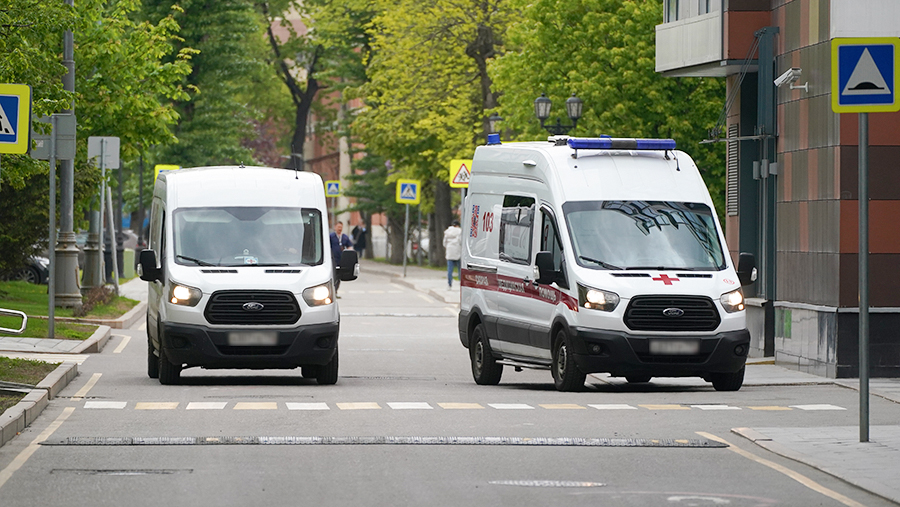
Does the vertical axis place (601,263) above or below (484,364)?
above

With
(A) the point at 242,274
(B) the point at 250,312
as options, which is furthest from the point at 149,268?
(B) the point at 250,312

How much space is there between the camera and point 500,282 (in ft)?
57.3

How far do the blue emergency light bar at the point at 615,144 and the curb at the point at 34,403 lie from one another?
569cm

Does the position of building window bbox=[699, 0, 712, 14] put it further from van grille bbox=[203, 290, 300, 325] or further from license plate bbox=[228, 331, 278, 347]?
license plate bbox=[228, 331, 278, 347]

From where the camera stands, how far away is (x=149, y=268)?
Result: 55.2 ft

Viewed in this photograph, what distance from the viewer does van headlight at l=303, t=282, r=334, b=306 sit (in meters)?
16.5

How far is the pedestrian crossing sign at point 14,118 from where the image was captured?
1512 centimetres

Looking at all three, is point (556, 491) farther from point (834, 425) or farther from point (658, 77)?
point (658, 77)

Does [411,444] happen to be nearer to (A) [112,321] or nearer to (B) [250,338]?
(B) [250,338]

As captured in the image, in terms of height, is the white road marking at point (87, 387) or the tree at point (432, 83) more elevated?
the tree at point (432, 83)

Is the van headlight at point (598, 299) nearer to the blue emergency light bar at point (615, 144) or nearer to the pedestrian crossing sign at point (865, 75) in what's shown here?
the blue emergency light bar at point (615, 144)

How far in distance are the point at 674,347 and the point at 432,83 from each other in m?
36.2

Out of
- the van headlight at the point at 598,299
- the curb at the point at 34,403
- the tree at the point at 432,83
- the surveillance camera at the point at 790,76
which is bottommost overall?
the curb at the point at 34,403

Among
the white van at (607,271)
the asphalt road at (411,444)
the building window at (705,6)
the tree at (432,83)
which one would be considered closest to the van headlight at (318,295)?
the asphalt road at (411,444)
